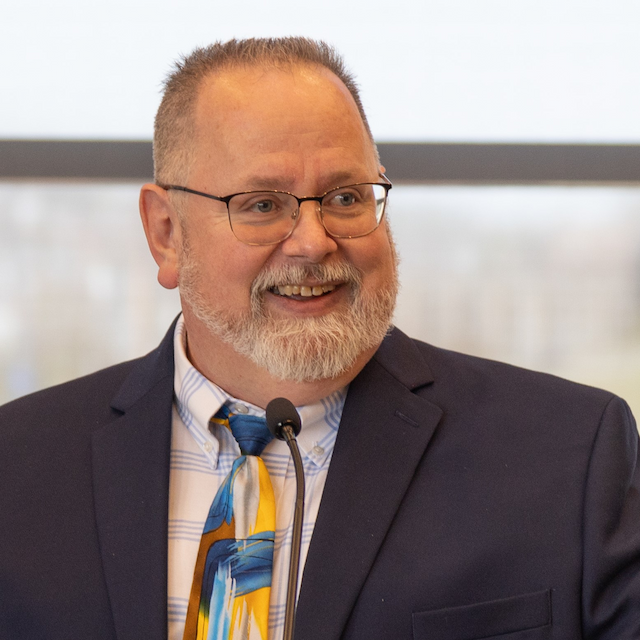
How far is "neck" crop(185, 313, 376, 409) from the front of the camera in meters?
1.66

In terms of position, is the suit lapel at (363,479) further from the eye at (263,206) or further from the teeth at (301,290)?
the eye at (263,206)

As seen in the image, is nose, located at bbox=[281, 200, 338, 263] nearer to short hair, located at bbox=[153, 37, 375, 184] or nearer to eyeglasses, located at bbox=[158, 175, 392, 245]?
eyeglasses, located at bbox=[158, 175, 392, 245]

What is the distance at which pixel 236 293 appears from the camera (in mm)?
1622

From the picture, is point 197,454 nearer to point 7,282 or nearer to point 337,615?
point 337,615

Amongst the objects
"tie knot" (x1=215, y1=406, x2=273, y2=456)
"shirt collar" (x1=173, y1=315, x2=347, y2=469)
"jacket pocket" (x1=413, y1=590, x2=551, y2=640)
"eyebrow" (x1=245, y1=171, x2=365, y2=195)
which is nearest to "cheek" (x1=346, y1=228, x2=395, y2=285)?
"eyebrow" (x1=245, y1=171, x2=365, y2=195)

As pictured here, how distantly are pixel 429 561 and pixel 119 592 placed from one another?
0.56 m

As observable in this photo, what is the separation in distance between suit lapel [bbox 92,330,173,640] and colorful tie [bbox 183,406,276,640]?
2.8 inches

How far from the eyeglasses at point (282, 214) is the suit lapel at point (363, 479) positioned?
313 mm

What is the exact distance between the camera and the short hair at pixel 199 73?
5.54ft

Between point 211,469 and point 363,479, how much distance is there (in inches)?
12.4

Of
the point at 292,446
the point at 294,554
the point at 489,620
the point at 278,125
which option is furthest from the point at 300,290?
the point at 489,620

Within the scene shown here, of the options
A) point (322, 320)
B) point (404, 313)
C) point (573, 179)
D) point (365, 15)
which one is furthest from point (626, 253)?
point (322, 320)

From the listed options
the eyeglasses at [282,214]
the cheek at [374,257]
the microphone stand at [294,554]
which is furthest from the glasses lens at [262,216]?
the microphone stand at [294,554]

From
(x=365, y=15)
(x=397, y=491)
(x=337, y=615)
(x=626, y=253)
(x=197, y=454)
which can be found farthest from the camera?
(x=626, y=253)
